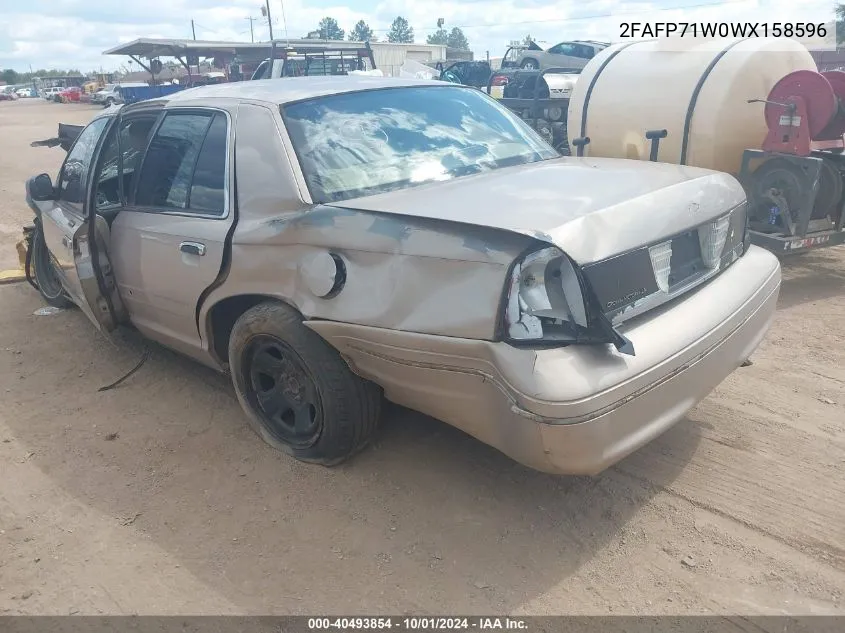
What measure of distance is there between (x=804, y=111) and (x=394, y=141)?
4.11 m

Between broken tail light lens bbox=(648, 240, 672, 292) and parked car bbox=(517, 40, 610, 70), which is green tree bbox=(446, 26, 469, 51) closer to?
parked car bbox=(517, 40, 610, 70)

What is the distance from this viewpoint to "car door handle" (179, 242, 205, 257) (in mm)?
3385

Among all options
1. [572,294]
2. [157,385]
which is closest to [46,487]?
[157,385]

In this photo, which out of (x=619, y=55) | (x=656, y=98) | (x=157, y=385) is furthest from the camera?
(x=619, y=55)

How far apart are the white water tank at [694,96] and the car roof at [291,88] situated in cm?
343

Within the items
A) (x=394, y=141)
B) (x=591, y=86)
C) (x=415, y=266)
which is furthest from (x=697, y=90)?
(x=415, y=266)

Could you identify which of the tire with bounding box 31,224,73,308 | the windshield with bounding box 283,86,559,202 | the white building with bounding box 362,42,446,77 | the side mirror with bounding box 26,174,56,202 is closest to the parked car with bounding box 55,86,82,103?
the white building with bounding box 362,42,446,77

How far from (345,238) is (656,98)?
5094 mm

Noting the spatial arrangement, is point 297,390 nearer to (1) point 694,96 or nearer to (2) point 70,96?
(1) point 694,96

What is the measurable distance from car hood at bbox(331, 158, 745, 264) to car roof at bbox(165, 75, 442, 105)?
0.81 meters

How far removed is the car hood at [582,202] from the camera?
2.40m

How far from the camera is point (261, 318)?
3156 millimetres

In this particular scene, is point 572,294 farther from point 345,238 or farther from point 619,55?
point 619,55

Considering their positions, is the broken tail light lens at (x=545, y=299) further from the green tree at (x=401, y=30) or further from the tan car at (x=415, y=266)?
the green tree at (x=401, y=30)
